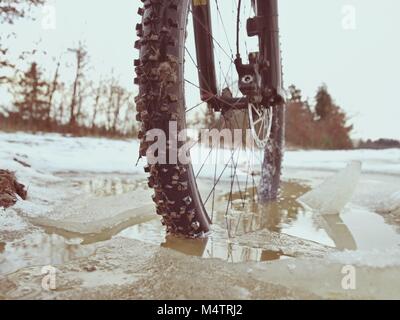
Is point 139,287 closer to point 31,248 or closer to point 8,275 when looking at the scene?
point 8,275

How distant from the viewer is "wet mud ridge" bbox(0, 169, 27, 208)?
223 centimetres

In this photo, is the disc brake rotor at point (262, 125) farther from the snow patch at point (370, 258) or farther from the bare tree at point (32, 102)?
the bare tree at point (32, 102)

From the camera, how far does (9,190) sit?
2.38m

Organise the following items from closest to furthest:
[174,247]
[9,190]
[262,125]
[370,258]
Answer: [370,258]
[174,247]
[9,190]
[262,125]

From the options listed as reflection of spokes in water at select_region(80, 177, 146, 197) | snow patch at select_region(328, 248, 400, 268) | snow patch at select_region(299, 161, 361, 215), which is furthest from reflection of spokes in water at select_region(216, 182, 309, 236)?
reflection of spokes in water at select_region(80, 177, 146, 197)

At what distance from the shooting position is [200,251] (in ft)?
5.36

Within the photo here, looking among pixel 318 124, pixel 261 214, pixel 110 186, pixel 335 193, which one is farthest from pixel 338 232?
pixel 318 124

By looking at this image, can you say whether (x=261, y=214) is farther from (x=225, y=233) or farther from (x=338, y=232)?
(x=225, y=233)

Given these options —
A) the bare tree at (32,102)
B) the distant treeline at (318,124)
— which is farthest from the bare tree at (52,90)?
the distant treeline at (318,124)

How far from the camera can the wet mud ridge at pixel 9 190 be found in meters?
2.23

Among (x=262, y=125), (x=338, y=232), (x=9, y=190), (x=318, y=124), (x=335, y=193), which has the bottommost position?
(x=338, y=232)

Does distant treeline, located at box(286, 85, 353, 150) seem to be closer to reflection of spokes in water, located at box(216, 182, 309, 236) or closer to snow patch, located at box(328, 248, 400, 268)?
reflection of spokes in water, located at box(216, 182, 309, 236)

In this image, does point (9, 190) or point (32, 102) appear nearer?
point (9, 190)

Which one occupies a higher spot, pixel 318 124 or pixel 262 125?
pixel 318 124
